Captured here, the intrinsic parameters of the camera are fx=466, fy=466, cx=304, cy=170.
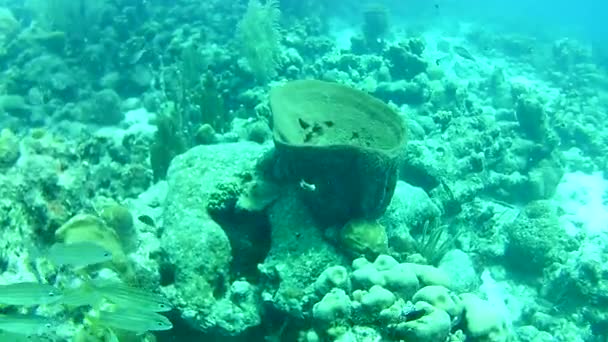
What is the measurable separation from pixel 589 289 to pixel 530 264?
2.83ft

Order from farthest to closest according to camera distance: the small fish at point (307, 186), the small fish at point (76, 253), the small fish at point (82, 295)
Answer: the small fish at point (307, 186) → the small fish at point (76, 253) → the small fish at point (82, 295)

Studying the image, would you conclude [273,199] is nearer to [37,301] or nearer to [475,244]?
[37,301]

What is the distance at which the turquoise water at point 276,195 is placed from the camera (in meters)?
3.98

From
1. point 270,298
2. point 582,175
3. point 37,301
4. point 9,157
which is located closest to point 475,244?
point 270,298

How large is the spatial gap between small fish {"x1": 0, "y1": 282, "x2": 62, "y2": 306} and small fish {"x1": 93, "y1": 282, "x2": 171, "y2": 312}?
0.30 metres

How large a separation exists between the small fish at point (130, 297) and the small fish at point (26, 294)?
30 centimetres

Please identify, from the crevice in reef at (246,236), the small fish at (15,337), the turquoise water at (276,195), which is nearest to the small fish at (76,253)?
the turquoise water at (276,195)

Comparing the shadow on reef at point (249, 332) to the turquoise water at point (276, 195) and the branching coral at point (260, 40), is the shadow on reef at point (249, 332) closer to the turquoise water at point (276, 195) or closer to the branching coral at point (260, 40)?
the turquoise water at point (276, 195)

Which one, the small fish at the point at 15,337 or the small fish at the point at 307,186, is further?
the small fish at the point at 307,186

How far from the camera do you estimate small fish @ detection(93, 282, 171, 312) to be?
3.27 m

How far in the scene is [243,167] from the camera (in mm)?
5262

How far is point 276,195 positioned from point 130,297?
1.98m

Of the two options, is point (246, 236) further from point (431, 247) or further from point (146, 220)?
point (431, 247)

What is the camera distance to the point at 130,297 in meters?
3.29
